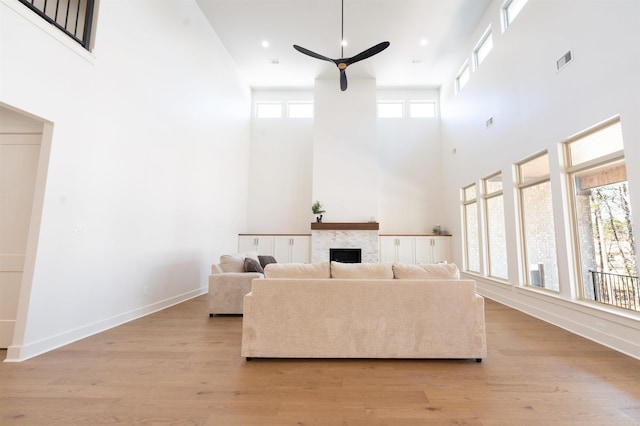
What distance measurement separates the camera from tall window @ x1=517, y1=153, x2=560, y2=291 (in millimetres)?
4020

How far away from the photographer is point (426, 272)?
8.74ft

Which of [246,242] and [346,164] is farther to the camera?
[346,164]

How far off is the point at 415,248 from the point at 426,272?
5.17 metres

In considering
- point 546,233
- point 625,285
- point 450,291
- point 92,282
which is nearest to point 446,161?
point 546,233

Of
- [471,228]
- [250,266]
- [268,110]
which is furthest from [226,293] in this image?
[268,110]

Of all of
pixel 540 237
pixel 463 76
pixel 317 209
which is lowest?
pixel 540 237

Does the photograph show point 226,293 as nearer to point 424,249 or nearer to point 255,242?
point 255,242

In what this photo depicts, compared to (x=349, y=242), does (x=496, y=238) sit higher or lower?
higher

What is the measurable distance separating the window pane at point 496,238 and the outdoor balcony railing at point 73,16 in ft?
20.7

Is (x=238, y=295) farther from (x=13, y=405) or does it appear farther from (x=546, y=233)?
(x=546, y=233)

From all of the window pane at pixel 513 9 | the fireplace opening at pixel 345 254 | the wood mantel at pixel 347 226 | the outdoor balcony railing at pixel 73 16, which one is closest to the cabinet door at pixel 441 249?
the wood mantel at pixel 347 226

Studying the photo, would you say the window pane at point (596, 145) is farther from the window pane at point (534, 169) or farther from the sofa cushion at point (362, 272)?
the sofa cushion at point (362, 272)

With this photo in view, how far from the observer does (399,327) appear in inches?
99.3

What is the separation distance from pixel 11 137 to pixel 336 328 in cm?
353
